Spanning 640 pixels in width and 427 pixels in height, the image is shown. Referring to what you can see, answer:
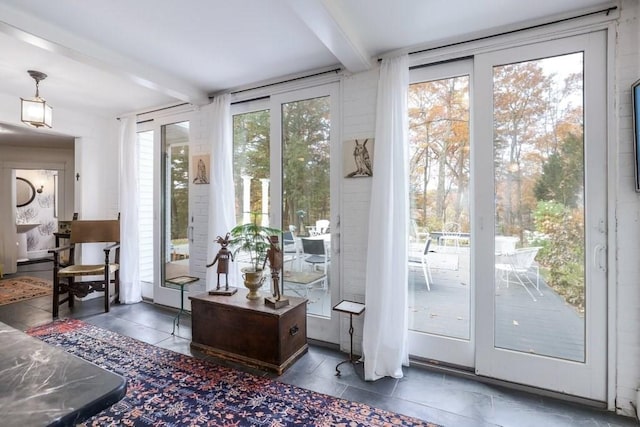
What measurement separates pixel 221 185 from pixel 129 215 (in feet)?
5.32

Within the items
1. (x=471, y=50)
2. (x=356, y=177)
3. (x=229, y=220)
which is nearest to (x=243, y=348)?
(x=229, y=220)

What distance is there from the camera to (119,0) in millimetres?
1883

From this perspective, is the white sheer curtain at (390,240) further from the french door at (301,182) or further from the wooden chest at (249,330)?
the wooden chest at (249,330)

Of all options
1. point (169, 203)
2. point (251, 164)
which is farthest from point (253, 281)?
point (169, 203)

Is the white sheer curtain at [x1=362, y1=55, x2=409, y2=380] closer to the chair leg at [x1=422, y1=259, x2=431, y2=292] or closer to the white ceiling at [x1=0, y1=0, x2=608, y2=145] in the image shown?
the chair leg at [x1=422, y1=259, x2=431, y2=292]

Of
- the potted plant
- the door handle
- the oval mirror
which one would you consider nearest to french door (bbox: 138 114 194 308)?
the potted plant

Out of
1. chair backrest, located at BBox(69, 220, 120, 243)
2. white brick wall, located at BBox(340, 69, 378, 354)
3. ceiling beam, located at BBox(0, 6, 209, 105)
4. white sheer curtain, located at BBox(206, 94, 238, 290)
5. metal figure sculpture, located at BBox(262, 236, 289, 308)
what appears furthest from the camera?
chair backrest, located at BBox(69, 220, 120, 243)

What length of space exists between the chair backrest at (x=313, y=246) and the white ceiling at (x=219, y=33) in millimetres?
1556

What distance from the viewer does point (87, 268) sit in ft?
12.4

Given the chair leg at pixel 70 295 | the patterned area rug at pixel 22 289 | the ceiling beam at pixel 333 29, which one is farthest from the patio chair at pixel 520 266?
the patterned area rug at pixel 22 289

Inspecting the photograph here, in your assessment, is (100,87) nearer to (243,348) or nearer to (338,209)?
(338,209)

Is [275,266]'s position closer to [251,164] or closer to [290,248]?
[290,248]

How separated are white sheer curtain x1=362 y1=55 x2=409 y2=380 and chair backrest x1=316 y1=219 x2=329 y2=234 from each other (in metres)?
0.57

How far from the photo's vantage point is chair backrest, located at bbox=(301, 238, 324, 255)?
2.91 metres
